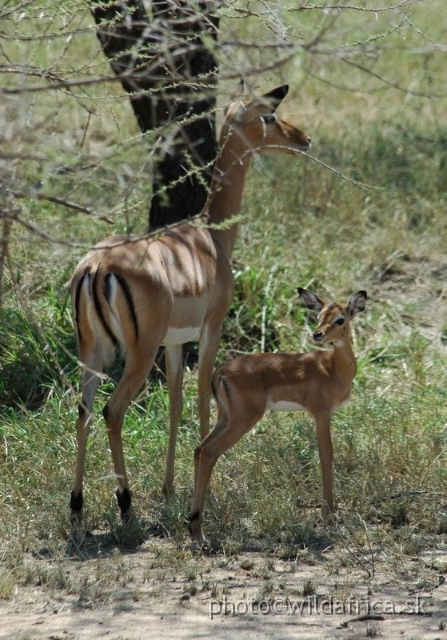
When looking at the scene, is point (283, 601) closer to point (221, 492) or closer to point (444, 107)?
point (221, 492)

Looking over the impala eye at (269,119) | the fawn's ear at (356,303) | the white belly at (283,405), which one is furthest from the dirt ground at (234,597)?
the impala eye at (269,119)

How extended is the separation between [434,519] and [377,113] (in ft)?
22.5

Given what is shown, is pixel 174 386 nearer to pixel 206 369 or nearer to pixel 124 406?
pixel 206 369

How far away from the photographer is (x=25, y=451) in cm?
557

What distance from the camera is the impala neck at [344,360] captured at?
5223 mm

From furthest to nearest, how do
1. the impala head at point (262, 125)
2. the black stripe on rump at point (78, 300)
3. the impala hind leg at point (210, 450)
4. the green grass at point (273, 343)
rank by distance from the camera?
the impala head at point (262, 125) → the black stripe on rump at point (78, 300) → the impala hind leg at point (210, 450) → the green grass at point (273, 343)

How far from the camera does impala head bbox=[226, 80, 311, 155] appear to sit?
20.3 feet

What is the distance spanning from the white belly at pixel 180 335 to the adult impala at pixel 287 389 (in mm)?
366

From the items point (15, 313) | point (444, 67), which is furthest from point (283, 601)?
point (444, 67)

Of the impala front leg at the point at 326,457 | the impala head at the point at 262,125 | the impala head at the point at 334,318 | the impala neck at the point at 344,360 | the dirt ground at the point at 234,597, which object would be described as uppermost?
the impala head at the point at 262,125

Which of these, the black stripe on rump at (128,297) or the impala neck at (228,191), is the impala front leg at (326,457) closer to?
the black stripe on rump at (128,297)

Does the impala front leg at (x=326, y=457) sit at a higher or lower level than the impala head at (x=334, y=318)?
lower

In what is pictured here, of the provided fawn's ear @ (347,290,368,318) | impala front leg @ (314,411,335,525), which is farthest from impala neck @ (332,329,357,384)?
impala front leg @ (314,411,335,525)

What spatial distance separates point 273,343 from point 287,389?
1.92m
